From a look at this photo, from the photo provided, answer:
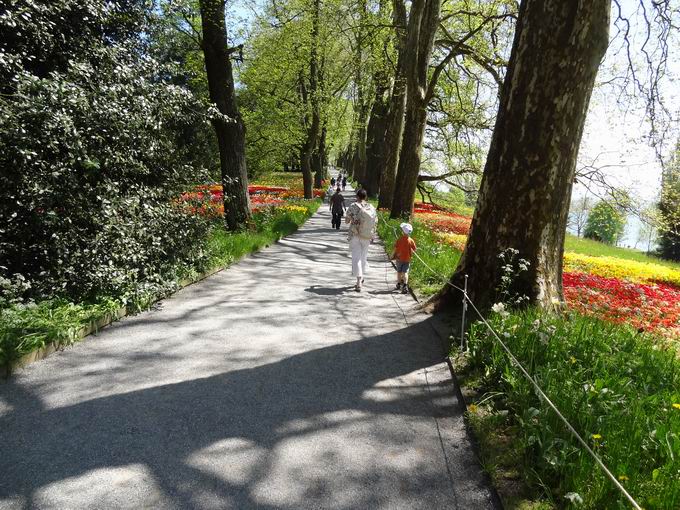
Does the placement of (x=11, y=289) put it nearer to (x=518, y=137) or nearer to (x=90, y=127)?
(x=90, y=127)

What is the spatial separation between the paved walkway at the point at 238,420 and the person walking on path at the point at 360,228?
7.69 feet

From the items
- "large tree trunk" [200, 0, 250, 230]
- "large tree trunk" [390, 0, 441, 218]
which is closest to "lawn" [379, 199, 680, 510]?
"large tree trunk" [200, 0, 250, 230]

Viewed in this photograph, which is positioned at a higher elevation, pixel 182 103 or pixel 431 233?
pixel 182 103

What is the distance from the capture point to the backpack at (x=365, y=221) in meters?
8.51

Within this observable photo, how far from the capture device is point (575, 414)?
127 inches

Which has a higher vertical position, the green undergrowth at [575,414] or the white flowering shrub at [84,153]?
the white flowering shrub at [84,153]

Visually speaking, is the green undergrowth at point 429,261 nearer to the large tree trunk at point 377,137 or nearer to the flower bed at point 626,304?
the flower bed at point 626,304

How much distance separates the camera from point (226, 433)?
350 centimetres

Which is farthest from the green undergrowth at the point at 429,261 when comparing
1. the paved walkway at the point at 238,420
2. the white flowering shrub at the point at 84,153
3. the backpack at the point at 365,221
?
the white flowering shrub at the point at 84,153

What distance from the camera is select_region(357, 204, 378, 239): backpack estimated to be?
27.9 ft

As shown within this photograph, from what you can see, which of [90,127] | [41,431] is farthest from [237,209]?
[41,431]

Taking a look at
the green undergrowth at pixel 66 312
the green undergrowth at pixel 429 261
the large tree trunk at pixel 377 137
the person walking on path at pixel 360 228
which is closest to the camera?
the green undergrowth at pixel 66 312

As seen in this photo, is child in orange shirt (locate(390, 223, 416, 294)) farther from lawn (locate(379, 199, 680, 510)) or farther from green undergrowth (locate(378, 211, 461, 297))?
lawn (locate(379, 199, 680, 510))

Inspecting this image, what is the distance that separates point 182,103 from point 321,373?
500 centimetres
